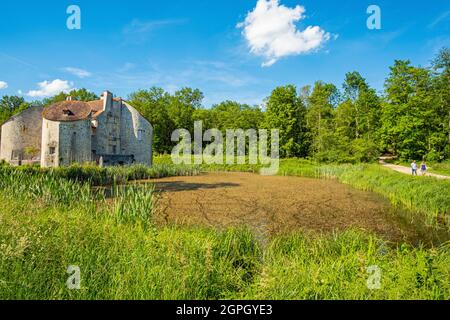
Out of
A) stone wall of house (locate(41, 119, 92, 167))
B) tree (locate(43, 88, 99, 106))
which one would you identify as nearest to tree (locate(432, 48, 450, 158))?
stone wall of house (locate(41, 119, 92, 167))

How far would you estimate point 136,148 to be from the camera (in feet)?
92.5

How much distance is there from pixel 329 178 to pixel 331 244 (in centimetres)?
1970

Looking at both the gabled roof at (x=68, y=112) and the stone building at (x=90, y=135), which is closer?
the stone building at (x=90, y=135)

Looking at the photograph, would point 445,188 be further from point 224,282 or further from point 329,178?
point 329,178

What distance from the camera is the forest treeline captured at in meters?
31.6

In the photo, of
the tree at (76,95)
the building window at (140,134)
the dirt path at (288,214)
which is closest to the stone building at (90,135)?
the building window at (140,134)

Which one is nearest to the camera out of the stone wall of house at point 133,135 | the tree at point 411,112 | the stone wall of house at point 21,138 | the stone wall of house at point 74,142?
the stone wall of house at point 74,142

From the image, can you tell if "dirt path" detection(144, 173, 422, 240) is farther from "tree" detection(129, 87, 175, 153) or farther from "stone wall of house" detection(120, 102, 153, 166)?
"tree" detection(129, 87, 175, 153)

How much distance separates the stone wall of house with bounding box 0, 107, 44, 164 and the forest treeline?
70.6 feet

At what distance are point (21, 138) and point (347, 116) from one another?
3635cm

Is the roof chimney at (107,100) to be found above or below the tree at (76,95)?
below

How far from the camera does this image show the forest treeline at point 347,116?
31609 millimetres

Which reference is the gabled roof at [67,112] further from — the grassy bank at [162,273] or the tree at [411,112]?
the tree at [411,112]
